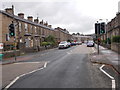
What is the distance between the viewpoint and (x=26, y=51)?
3569 centimetres

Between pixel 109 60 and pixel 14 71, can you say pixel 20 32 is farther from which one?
pixel 14 71

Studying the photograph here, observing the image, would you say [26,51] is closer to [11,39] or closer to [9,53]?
[11,39]

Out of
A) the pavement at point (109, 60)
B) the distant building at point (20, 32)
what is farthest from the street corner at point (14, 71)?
the distant building at point (20, 32)

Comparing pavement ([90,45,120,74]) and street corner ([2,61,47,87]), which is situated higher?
pavement ([90,45,120,74])

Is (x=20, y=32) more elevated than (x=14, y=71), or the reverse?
(x=20, y=32)

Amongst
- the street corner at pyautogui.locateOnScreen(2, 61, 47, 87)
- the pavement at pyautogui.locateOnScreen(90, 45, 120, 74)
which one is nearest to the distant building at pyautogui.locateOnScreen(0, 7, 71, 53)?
the street corner at pyautogui.locateOnScreen(2, 61, 47, 87)

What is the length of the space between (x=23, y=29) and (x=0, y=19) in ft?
29.6

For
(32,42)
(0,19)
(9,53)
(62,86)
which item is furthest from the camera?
(32,42)

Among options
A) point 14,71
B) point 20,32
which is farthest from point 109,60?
point 20,32

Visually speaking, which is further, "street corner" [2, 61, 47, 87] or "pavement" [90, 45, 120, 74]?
"pavement" [90, 45, 120, 74]

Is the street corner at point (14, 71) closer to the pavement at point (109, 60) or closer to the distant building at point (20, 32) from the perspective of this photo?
the pavement at point (109, 60)

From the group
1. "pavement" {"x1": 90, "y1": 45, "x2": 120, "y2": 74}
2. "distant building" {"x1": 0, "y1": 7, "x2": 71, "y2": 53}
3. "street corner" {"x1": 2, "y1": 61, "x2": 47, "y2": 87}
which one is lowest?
"street corner" {"x1": 2, "y1": 61, "x2": 47, "y2": 87}

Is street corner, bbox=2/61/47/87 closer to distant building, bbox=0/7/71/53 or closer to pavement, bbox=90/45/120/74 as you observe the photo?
pavement, bbox=90/45/120/74

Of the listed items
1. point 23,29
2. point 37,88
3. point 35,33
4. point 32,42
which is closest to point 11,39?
point 23,29
